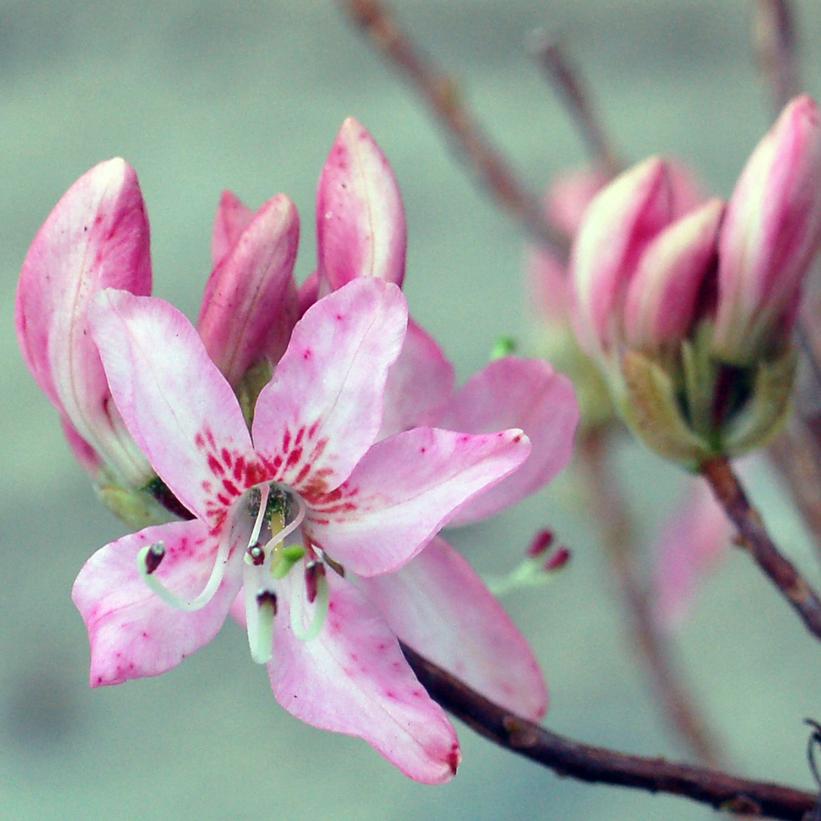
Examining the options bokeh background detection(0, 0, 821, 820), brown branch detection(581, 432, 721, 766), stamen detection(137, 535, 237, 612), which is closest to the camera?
stamen detection(137, 535, 237, 612)

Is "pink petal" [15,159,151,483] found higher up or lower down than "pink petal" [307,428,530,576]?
higher up

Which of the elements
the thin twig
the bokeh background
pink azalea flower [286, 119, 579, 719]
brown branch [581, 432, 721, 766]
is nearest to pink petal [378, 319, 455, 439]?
pink azalea flower [286, 119, 579, 719]

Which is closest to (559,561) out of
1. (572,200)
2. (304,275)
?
(572,200)

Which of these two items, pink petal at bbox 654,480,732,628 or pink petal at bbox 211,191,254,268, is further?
pink petal at bbox 654,480,732,628

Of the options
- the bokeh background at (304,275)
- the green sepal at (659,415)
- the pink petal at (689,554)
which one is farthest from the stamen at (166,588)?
the bokeh background at (304,275)

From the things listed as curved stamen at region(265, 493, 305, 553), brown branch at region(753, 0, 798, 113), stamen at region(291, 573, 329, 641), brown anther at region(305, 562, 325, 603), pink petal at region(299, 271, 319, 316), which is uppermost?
pink petal at region(299, 271, 319, 316)

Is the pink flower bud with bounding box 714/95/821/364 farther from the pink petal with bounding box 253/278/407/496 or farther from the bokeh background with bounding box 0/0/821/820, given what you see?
the bokeh background with bounding box 0/0/821/820

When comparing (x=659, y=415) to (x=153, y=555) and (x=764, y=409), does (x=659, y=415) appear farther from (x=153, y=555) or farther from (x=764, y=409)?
(x=153, y=555)

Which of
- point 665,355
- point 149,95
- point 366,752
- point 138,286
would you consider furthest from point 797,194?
point 149,95
